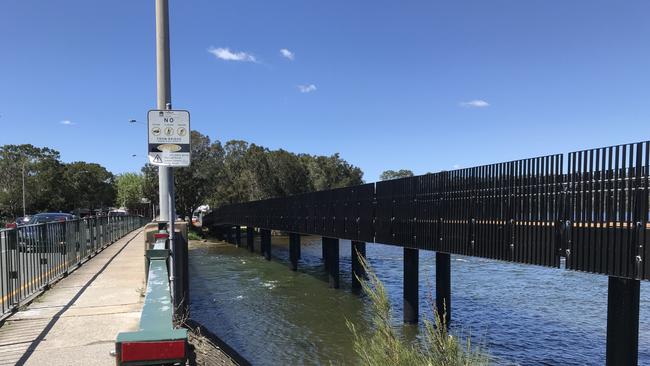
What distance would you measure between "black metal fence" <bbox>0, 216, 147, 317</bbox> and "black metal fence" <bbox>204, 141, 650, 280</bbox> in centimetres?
884

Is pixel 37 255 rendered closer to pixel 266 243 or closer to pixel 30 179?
pixel 266 243

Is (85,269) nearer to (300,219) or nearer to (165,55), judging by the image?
(165,55)

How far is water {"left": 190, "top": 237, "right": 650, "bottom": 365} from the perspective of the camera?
36.9 feet

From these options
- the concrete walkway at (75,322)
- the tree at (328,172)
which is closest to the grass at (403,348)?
the concrete walkway at (75,322)

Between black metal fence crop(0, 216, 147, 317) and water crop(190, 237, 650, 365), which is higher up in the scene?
black metal fence crop(0, 216, 147, 317)

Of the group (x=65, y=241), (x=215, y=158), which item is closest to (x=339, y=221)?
(x=65, y=241)

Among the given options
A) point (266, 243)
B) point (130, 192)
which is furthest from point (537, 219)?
point (130, 192)

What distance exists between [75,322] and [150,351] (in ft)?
19.7

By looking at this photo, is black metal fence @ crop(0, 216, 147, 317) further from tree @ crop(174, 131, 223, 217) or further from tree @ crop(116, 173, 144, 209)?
tree @ crop(116, 173, 144, 209)

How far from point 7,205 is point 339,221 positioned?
67.1 metres

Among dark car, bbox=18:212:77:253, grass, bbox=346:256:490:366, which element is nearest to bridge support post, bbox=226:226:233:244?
dark car, bbox=18:212:77:253

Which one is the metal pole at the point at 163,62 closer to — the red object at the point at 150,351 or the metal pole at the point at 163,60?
the metal pole at the point at 163,60

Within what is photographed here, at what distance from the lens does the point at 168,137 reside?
24.0 ft

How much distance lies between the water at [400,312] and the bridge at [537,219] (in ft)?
6.83
